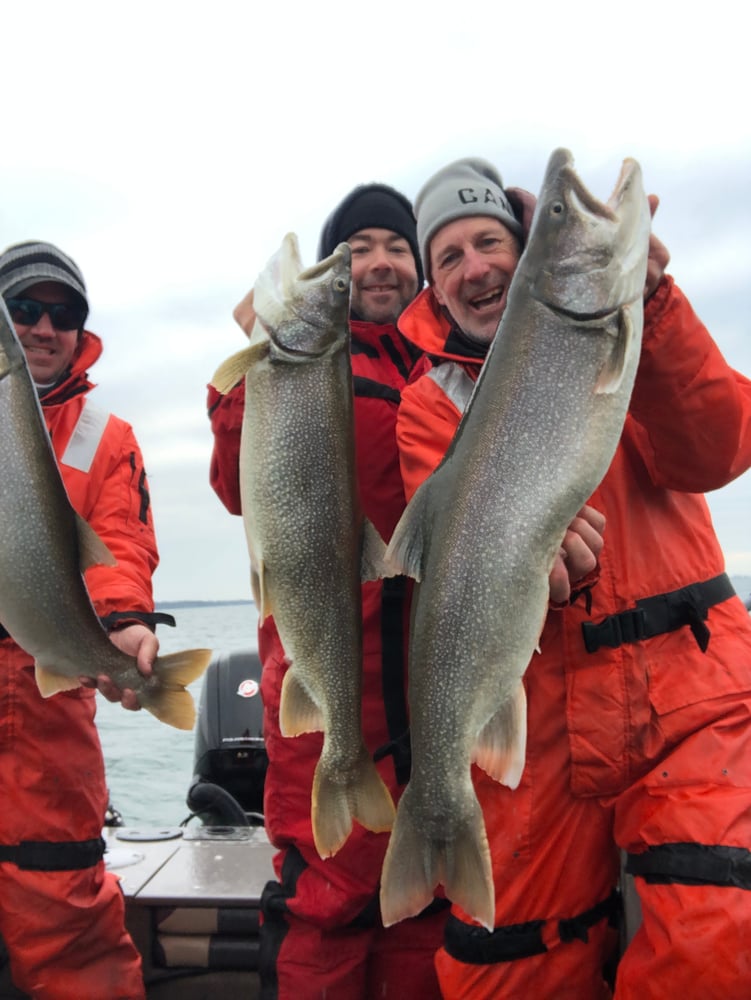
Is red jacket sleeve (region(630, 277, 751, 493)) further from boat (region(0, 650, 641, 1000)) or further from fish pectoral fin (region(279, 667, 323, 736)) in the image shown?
boat (region(0, 650, 641, 1000))

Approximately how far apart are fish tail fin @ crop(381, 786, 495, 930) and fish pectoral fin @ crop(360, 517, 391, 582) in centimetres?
85

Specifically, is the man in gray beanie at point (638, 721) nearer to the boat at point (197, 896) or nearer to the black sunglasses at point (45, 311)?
the boat at point (197, 896)

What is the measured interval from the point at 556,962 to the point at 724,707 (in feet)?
3.70

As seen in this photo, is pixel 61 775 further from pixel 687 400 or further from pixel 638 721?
pixel 687 400

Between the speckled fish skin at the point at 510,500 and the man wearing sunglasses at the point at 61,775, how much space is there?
1710 millimetres

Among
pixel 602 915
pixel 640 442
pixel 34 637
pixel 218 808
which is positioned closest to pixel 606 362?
pixel 640 442

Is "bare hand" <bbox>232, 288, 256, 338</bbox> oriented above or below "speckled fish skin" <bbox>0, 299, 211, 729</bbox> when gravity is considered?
above

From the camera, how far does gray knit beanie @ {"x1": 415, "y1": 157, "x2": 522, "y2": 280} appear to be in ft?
13.1

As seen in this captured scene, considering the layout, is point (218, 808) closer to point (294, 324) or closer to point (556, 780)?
point (556, 780)

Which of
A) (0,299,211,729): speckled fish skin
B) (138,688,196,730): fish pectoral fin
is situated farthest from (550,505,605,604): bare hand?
(138,688,196,730): fish pectoral fin

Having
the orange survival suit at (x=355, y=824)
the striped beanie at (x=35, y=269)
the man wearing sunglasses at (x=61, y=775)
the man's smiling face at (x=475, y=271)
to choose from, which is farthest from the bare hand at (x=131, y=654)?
the man's smiling face at (x=475, y=271)

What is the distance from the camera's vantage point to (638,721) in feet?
10.4

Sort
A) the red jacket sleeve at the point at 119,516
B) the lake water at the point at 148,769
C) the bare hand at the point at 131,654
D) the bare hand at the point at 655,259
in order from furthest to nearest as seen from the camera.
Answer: the lake water at the point at 148,769 < the red jacket sleeve at the point at 119,516 < the bare hand at the point at 131,654 < the bare hand at the point at 655,259

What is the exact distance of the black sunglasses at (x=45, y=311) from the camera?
4.77 m
